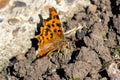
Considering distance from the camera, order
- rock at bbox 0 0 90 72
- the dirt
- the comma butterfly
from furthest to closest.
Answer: rock at bbox 0 0 90 72 < the comma butterfly < the dirt

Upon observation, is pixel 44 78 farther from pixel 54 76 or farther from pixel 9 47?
pixel 9 47

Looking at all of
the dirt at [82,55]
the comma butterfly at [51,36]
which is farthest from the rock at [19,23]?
the comma butterfly at [51,36]

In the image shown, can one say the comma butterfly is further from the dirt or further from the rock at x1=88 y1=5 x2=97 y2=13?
the rock at x1=88 y1=5 x2=97 y2=13

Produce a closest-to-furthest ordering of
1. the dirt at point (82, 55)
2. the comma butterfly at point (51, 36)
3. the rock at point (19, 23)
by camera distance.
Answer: the dirt at point (82, 55) → the comma butterfly at point (51, 36) → the rock at point (19, 23)

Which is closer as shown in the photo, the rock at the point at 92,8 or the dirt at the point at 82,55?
the dirt at the point at 82,55

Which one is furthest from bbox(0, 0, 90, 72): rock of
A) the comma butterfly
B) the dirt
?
the comma butterfly

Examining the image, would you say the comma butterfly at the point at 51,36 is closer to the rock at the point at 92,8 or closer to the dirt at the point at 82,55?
the dirt at the point at 82,55

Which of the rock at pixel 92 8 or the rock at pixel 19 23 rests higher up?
the rock at pixel 92 8

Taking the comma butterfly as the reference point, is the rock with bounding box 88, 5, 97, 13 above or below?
above
